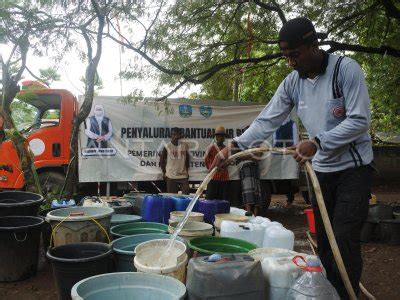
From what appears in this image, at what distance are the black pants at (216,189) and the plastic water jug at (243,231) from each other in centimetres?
360

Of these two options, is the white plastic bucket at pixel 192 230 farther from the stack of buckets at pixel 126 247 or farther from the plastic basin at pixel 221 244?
the plastic basin at pixel 221 244

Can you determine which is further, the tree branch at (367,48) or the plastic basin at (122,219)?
the tree branch at (367,48)

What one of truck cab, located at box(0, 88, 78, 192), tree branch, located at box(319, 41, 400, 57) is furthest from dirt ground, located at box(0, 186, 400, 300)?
tree branch, located at box(319, 41, 400, 57)

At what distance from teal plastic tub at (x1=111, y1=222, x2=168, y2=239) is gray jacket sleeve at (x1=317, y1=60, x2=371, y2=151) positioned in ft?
6.66

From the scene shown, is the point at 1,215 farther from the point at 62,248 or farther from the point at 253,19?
the point at 253,19

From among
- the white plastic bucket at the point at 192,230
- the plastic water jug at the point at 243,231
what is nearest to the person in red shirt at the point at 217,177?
the white plastic bucket at the point at 192,230

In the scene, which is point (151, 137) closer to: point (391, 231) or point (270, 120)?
point (391, 231)

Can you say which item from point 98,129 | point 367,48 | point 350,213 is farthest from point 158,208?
point 367,48

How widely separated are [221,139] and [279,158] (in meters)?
1.69

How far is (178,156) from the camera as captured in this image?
290 inches

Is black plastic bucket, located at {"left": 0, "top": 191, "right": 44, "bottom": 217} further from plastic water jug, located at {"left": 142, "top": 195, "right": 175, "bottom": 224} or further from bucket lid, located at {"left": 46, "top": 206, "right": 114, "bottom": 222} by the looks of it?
plastic water jug, located at {"left": 142, "top": 195, "right": 175, "bottom": 224}

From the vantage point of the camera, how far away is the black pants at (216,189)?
7.02 meters

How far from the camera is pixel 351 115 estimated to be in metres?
2.12

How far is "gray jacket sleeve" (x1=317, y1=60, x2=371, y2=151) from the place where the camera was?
210 centimetres
